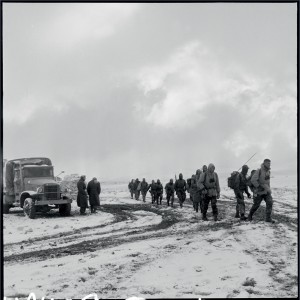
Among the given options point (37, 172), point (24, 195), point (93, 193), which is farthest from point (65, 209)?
point (37, 172)

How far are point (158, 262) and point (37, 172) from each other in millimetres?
11062

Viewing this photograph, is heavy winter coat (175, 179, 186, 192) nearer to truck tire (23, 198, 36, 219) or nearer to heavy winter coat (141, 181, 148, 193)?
truck tire (23, 198, 36, 219)

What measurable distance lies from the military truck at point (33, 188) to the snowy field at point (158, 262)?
4.51m

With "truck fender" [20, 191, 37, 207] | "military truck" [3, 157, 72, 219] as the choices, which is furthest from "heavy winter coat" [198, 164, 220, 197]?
"truck fender" [20, 191, 37, 207]

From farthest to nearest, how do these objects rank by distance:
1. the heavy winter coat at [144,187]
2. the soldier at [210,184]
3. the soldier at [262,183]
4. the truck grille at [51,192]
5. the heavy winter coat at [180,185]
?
the heavy winter coat at [144,187]
the heavy winter coat at [180,185]
the truck grille at [51,192]
the soldier at [210,184]
the soldier at [262,183]

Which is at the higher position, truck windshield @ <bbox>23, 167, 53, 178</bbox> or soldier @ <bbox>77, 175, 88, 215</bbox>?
truck windshield @ <bbox>23, 167, 53, 178</bbox>

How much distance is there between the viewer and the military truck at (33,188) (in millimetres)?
15211

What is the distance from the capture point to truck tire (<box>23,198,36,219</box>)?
47.3ft

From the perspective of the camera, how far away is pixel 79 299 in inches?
207

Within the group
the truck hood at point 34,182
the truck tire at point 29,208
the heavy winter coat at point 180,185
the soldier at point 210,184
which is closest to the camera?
the soldier at point 210,184

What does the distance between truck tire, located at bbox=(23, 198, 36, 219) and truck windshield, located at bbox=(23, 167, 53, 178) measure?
1.82 m

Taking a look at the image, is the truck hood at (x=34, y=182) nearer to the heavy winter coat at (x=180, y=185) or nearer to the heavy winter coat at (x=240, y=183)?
the heavy winter coat at (x=180, y=185)

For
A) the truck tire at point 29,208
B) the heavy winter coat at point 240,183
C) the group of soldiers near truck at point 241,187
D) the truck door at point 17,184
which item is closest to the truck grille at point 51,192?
the truck tire at point 29,208

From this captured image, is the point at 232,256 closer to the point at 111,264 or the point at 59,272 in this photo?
the point at 111,264
